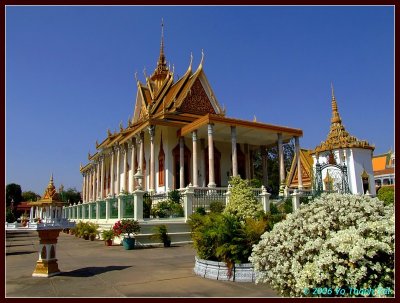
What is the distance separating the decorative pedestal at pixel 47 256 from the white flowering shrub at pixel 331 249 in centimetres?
410

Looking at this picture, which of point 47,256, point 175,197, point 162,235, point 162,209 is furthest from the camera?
point 175,197

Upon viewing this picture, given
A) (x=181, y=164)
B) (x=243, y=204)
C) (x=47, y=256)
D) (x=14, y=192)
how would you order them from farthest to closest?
(x=14, y=192) < (x=181, y=164) < (x=243, y=204) < (x=47, y=256)

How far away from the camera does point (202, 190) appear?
53.1 ft

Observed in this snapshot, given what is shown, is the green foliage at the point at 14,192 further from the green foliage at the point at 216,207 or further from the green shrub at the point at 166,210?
the green foliage at the point at 216,207

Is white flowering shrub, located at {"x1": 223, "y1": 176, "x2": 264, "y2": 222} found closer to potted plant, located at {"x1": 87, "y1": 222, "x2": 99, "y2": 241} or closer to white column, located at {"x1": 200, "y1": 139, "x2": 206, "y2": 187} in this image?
potted plant, located at {"x1": 87, "y1": 222, "x2": 99, "y2": 241}

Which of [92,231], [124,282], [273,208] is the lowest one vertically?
[92,231]

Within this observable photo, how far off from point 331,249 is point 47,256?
518 cm

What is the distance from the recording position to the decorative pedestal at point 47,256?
6742 mm

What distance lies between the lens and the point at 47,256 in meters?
6.79

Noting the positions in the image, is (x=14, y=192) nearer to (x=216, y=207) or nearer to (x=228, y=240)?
(x=216, y=207)

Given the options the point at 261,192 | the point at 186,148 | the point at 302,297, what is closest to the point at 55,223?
the point at 302,297

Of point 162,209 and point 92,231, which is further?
point 92,231

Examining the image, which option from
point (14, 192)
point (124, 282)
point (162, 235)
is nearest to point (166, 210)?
point (162, 235)

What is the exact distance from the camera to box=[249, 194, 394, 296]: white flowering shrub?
3.62m
